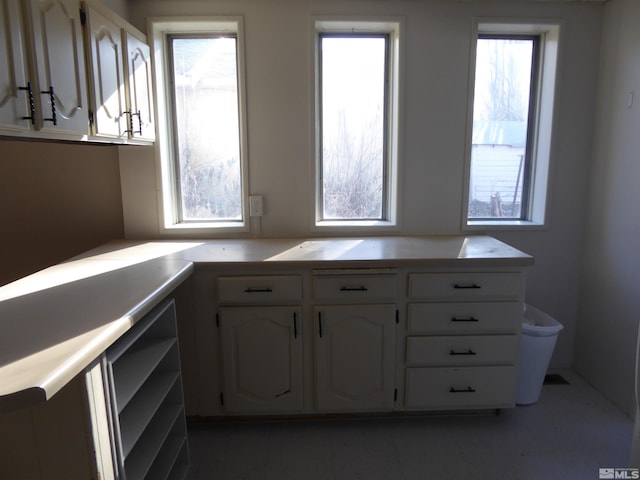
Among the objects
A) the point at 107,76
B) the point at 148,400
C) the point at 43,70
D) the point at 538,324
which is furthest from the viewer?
the point at 538,324

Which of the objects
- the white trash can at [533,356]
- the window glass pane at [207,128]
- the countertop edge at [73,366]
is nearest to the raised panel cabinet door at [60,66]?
the countertop edge at [73,366]

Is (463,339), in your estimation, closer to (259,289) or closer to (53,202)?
(259,289)

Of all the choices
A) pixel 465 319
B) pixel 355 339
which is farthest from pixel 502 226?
pixel 355 339

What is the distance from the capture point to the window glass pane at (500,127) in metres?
2.57

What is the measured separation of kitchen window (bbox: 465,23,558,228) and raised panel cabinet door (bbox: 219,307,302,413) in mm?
1346

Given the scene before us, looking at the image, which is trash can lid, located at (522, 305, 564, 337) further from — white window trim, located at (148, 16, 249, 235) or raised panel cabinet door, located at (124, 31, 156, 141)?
raised panel cabinet door, located at (124, 31, 156, 141)

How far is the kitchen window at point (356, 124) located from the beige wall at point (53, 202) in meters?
1.23

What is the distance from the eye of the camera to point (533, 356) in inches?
89.7

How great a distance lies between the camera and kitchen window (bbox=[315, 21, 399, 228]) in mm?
2504

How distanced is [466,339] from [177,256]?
150 centimetres

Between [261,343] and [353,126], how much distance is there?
140 cm

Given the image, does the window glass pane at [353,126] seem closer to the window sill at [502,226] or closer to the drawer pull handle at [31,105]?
the window sill at [502,226]

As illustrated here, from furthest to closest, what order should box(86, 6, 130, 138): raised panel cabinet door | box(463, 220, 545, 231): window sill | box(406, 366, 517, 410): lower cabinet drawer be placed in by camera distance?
box(463, 220, 545, 231): window sill → box(406, 366, 517, 410): lower cabinet drawer → box(86, 6, 130, 138): raised panel cabinet door

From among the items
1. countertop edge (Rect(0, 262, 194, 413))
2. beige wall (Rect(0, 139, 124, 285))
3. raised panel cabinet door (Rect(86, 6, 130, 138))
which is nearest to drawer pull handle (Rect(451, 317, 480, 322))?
countertop edge (Rect(0, 262, 194, 413))
